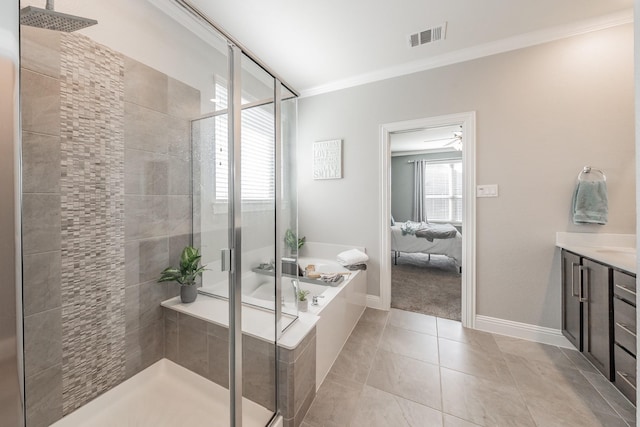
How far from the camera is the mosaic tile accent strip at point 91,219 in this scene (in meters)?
1.20

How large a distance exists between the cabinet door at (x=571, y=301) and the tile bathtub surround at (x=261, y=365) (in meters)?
1.98

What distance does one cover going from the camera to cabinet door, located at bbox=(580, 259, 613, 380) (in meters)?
1.43

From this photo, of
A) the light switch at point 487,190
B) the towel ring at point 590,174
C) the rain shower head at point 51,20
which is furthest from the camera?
the light switch at point 487,190

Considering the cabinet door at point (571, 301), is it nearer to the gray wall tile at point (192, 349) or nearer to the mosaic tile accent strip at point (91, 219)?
the gray wall tile at point (192, 349)

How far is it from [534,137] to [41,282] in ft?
11.5

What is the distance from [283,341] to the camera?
1266mm

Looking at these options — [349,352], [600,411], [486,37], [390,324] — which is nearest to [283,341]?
[349,352]

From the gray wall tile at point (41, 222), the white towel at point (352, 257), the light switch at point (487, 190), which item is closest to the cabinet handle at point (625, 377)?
the light switch at point (487, 190)

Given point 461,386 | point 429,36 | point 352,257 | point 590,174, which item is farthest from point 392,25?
point 461,386

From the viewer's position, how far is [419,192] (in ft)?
20.6

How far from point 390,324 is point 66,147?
273 cm

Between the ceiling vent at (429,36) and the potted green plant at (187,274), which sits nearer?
the potted green plant at (187,274)

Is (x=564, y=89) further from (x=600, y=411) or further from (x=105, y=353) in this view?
(x=105, y=353)

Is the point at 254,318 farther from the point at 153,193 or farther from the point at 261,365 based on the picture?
the point at 153,193
